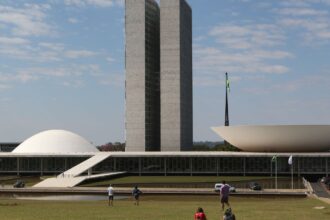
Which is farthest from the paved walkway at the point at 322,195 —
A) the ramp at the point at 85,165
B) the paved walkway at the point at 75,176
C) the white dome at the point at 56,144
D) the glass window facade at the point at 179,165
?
the white dome at the point at 56,144

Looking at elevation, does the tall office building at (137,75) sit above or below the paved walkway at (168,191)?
above

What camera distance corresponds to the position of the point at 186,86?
333 feet

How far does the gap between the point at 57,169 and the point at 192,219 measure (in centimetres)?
6189

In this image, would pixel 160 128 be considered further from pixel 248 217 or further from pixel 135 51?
pixel 248 217

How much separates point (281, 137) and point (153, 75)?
32938 mm

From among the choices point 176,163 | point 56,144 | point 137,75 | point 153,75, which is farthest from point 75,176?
point 153,75

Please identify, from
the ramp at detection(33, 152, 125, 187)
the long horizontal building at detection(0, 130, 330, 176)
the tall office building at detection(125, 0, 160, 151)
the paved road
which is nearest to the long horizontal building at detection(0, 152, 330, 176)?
the long horizontal building at detection(0, 130, 330, 176)

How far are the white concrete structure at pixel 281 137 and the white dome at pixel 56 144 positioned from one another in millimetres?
24975

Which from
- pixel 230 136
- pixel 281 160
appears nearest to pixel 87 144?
pixel 230 136

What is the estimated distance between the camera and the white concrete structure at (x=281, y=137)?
232ft

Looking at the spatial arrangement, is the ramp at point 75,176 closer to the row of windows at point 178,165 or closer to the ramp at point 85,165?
the ramp at point 85,165

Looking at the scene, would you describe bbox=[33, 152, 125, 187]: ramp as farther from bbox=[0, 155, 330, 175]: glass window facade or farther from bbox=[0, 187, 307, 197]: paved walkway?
bbox=[0, 187, 307, 197]: paved walkway

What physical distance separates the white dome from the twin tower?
7988 mm

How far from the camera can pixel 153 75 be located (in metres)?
98.3
